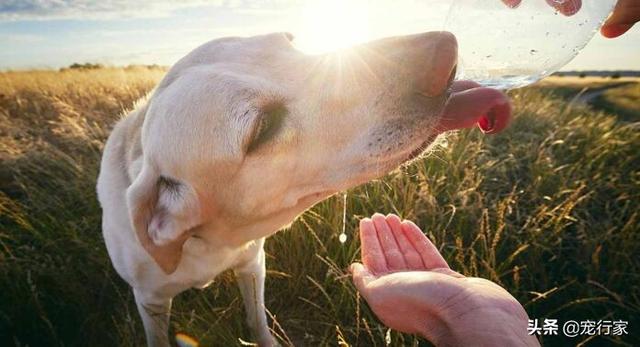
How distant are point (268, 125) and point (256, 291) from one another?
1268mm

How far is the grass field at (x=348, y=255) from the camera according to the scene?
2.83 meters

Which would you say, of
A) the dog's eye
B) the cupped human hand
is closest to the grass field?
the cupped human hand

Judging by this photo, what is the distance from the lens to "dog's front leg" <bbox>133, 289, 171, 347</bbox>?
8.59ft

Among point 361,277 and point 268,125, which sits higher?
point 268,125

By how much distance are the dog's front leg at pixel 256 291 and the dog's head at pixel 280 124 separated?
1.89 ft

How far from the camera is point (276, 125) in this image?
1.94 metres

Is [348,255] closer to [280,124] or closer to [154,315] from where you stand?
[154,315]

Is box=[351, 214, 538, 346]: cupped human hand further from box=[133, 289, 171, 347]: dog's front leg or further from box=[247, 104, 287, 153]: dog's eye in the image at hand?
box=[133, 289, 171, 347]: dog's front leg

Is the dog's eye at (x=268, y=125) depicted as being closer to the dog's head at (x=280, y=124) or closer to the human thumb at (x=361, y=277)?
the dog's head at (x=280, y=124)

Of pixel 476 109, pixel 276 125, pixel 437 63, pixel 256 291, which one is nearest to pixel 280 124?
pixel 276 125

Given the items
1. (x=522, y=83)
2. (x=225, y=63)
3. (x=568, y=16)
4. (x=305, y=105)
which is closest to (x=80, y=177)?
(x=225, y=63)

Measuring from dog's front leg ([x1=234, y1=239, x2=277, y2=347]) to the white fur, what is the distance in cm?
41

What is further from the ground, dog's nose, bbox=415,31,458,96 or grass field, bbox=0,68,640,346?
dog's nose, bbox=415,31,458,96

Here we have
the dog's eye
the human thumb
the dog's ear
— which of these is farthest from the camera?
the human thumb
